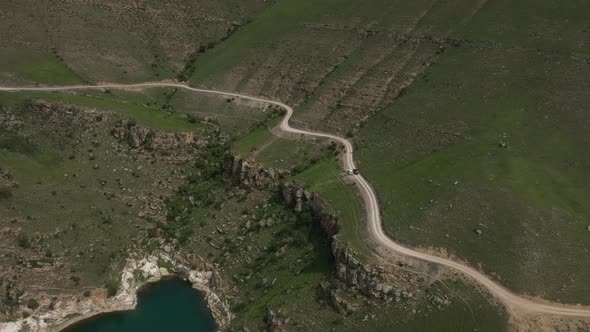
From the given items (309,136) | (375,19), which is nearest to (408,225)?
(309,136)

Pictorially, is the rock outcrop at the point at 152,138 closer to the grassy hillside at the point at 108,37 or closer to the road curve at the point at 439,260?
the road curve at the point at 439,260

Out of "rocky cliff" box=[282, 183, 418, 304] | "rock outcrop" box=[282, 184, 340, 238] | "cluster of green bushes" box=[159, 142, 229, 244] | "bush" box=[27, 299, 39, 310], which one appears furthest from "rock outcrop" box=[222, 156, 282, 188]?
"bush" box=[27, 299, 39, 310]

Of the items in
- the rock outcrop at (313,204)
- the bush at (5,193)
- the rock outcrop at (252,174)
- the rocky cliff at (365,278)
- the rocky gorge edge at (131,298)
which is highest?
the rocky cliff at (365,278)

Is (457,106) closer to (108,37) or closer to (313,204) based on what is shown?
(313,204)

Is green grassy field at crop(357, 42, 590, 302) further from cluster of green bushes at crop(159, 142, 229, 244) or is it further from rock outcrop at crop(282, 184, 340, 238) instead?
cluster of green bushes at crop(159, 142, 229, 244)

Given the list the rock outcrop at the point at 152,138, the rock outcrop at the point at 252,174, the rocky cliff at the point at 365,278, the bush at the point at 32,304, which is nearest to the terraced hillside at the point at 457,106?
the rocky cliff at the point at 365,278
